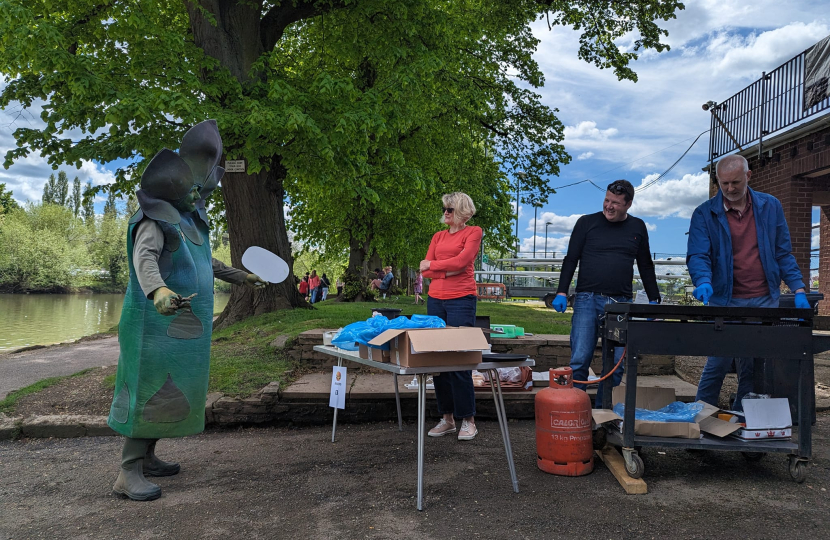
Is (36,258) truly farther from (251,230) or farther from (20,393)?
(20,393)

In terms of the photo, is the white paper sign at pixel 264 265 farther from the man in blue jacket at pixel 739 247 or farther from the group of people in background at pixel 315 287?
the group of people in background at pixel 315 287

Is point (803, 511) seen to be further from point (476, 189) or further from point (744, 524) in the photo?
point (476, 189)

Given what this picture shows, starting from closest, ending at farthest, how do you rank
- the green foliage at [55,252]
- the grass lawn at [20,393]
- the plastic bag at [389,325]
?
the plastic bag at [389,325] < the grass lawn at [20,393] < the green foliage at [55,252]

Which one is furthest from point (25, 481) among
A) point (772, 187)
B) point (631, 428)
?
point (772, 187)

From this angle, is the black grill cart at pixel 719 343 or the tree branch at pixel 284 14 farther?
the tree branch at pixel 284 14

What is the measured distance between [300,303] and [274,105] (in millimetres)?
4351

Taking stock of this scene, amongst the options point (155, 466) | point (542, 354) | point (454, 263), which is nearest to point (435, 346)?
point (454, 263)

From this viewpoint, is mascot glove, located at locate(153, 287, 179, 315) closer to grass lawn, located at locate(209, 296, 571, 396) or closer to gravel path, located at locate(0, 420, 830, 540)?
gravel path, located at locate(0, 420, 830, 540)

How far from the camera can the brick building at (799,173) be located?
34.4ft

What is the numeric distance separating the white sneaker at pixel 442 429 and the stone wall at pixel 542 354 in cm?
179

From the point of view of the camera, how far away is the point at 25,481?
4062 mm

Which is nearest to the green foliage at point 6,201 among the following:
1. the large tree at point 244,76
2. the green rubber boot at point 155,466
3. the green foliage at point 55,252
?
the green foliage at point 55,252

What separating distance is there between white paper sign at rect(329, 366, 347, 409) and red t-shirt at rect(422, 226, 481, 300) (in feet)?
3.38

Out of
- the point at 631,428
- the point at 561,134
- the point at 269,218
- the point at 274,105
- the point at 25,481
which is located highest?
the point at 561,134
